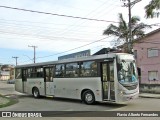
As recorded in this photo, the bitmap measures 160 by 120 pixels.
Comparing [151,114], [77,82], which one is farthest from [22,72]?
[151,114]

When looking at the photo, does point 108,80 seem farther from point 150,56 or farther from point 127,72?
point 150,56

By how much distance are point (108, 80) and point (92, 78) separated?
49.7 inches

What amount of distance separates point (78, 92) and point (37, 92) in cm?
597

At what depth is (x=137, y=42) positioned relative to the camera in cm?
4159

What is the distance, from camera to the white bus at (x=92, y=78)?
55.7ft

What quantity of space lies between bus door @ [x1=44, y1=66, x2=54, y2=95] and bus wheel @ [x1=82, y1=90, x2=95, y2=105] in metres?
3.93

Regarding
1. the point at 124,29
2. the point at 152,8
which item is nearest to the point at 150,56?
the point at 124,29

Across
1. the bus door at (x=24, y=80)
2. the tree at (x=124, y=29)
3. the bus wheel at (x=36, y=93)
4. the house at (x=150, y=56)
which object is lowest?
the bus wheel at (x=36, y=93)

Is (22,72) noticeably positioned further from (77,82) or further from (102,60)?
(102,60)

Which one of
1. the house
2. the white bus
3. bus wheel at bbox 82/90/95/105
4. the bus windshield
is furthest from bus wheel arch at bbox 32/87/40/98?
the house

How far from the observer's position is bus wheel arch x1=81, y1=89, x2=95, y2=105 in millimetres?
18391

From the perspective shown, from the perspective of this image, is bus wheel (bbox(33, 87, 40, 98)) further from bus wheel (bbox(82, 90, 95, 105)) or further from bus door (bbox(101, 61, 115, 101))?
bus door (bbox(101, 61, 115, 101))

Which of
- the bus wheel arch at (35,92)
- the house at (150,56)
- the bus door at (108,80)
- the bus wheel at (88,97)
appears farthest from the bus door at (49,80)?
the house at (150,56)

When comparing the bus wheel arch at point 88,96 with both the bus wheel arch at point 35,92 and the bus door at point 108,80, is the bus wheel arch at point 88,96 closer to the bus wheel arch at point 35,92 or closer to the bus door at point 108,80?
the bus door at point 108,80
